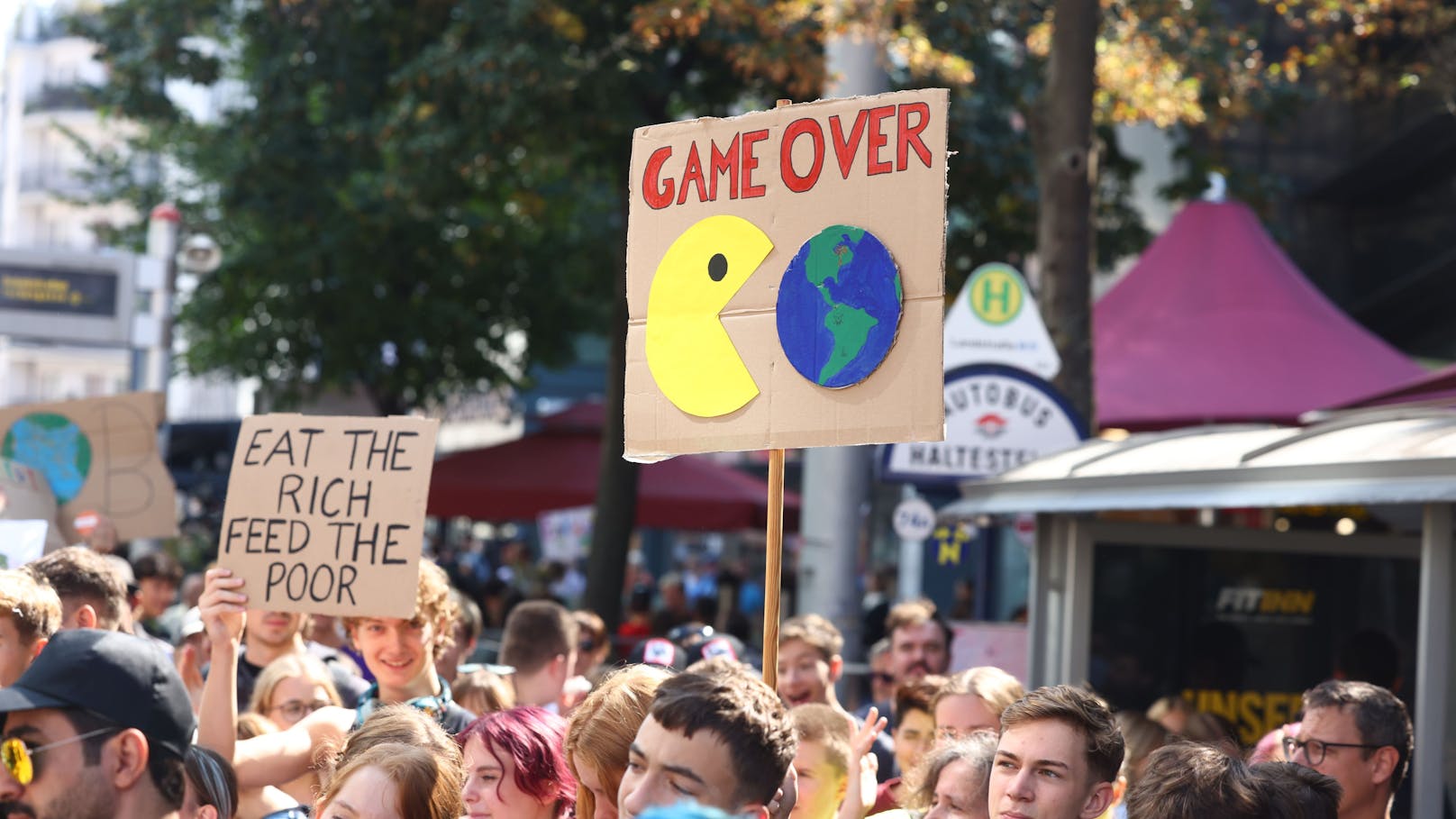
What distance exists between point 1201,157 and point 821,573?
816 centimetres

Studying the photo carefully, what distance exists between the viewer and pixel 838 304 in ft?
15.3

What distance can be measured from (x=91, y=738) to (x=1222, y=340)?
38.4 ft

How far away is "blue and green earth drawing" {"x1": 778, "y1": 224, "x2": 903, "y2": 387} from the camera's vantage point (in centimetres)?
461

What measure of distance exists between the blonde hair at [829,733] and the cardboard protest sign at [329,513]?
123cm

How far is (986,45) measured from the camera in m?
16.1

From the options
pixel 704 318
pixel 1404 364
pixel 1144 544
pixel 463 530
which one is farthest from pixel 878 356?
pixel 463 530

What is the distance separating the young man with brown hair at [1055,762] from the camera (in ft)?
14.4

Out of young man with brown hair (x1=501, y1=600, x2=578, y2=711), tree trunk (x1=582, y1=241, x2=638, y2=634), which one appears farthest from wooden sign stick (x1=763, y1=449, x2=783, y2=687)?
tree trunk (x1=582, y1=241, x2=638, y2=634)

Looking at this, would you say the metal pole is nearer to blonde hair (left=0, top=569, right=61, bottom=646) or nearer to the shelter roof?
the shelter roof

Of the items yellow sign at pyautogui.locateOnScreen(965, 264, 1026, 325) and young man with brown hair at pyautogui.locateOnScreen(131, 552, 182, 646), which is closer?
yellow sign at pyautogui.locateOnScreen(965, 264, 1026, 325)

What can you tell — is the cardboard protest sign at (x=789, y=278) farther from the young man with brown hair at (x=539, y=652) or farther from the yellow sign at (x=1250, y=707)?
the yellow sign at (x=1250, y=707)

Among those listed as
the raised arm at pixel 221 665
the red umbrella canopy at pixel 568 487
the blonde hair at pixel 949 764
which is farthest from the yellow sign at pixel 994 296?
the red umbrella canopy at pixel 568 487

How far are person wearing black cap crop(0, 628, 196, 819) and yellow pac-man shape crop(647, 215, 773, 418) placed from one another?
1.82 metres

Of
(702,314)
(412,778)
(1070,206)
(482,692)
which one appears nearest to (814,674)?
(482,692)
